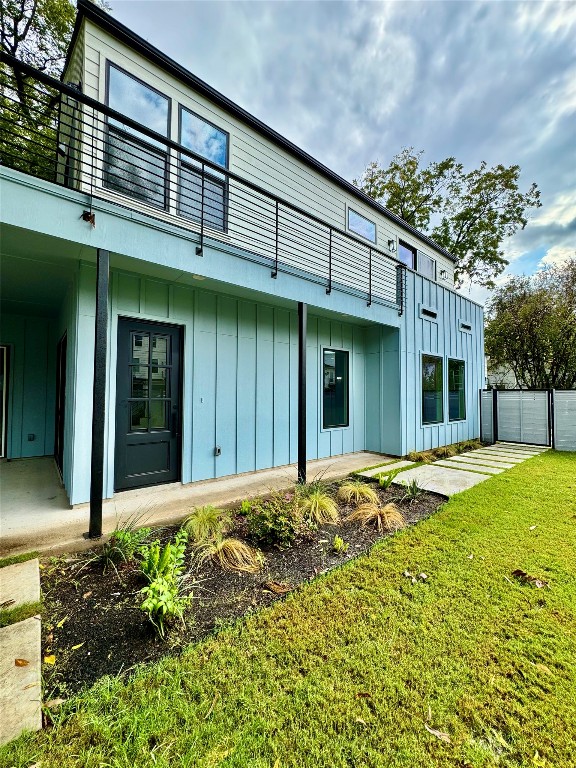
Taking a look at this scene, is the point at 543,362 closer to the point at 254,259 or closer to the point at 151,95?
the point at 254,259

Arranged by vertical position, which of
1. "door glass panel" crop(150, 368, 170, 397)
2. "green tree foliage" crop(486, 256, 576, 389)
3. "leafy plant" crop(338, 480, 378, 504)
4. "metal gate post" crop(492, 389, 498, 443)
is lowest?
"leafy plant" crop(338, 480, 378, 504)

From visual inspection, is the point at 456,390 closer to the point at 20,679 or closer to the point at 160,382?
the point at 160,382

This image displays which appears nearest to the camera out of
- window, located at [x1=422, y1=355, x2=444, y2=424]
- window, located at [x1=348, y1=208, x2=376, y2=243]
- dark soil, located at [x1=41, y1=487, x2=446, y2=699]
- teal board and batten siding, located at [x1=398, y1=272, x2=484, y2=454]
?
dark soil, located at [x1=41, y1=487, x2=446, y2=699]

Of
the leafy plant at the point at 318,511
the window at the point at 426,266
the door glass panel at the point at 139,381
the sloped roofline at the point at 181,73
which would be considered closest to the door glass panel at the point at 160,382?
the door glass panel at the point at 139,381

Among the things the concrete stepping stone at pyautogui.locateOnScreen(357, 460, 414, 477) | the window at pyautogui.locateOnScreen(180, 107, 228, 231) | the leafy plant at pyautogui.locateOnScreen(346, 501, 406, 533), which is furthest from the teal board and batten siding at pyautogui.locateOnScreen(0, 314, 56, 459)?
the leafy plant at pyautogui.locateOnScreen(346, 501, 406, 533)

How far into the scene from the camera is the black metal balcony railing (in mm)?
3252

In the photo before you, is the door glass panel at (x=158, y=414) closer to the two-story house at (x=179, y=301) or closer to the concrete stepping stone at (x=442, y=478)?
the two-story house at (x=179, y=301)

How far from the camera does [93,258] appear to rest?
3912 mm

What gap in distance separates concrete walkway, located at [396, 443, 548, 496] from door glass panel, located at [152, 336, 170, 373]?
4115 millimetres

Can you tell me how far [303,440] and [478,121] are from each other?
34.2 feet

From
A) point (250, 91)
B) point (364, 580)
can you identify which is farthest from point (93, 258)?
point (250, 91)

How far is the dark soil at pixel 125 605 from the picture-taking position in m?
1.82

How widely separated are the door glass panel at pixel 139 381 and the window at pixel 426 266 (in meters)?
9.59

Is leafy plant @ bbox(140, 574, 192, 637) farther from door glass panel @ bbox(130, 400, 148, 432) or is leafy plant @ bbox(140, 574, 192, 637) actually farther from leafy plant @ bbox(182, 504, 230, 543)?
door glass panel @ bbox(130, 400, 148, 432)
